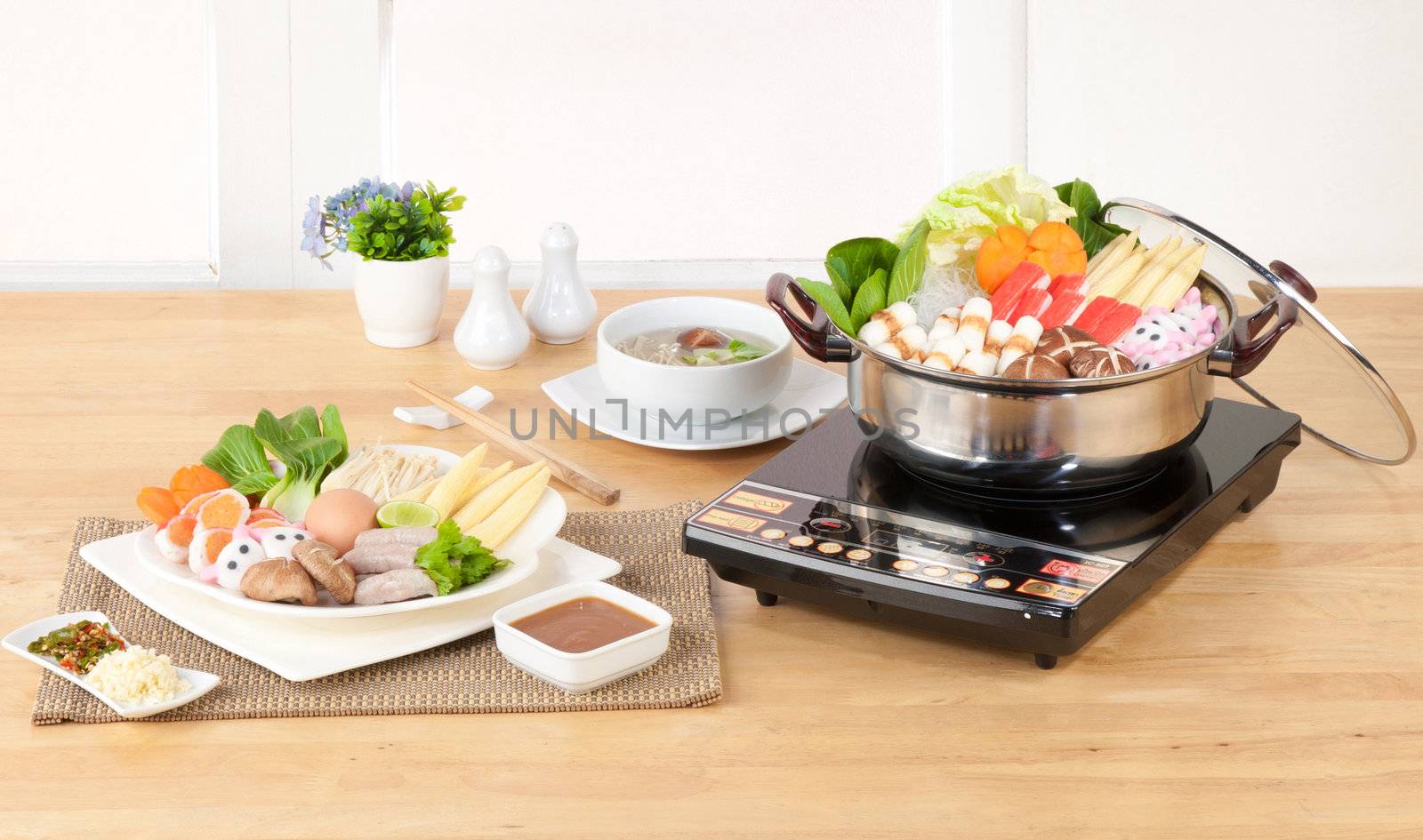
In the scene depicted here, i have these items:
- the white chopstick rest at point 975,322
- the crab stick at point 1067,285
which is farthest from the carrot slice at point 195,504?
the crab stick at point 1067,285

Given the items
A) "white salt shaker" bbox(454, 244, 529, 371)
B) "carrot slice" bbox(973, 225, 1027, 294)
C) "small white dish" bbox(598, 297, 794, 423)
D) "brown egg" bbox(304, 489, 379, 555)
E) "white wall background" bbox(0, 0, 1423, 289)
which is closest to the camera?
"brown egg" bbox(304, 489, 379, 555)

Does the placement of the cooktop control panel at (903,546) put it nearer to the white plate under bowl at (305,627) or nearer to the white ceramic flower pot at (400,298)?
the white plate under bowl at (305,627)

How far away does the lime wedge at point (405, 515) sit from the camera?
44.9 inches

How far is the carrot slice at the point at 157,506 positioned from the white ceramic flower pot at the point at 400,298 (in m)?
0.64

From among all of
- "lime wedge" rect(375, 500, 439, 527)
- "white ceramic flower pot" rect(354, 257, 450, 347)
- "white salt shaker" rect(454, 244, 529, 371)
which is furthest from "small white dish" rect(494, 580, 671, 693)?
"white ceramic flower pot" rect(354, 257, 450, 347)

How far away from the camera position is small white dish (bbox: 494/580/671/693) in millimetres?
1007

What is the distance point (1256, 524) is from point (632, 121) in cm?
139

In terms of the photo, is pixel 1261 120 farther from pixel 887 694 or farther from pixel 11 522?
pixel 11 522

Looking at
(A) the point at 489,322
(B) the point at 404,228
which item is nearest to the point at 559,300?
(A) the point at 489,322

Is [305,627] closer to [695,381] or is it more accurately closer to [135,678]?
[135,678]

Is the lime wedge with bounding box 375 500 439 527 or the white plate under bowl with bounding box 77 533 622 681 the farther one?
the lime wedge with bounding box 375 500 439 527

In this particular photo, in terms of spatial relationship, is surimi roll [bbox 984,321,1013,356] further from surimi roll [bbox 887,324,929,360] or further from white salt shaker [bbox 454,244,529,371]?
white salt shaker [bbox 454,244,529,371]

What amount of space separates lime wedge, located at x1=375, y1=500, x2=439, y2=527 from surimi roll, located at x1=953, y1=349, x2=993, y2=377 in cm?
49

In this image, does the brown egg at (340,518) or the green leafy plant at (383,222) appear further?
the green leafy plant at (383,222)
